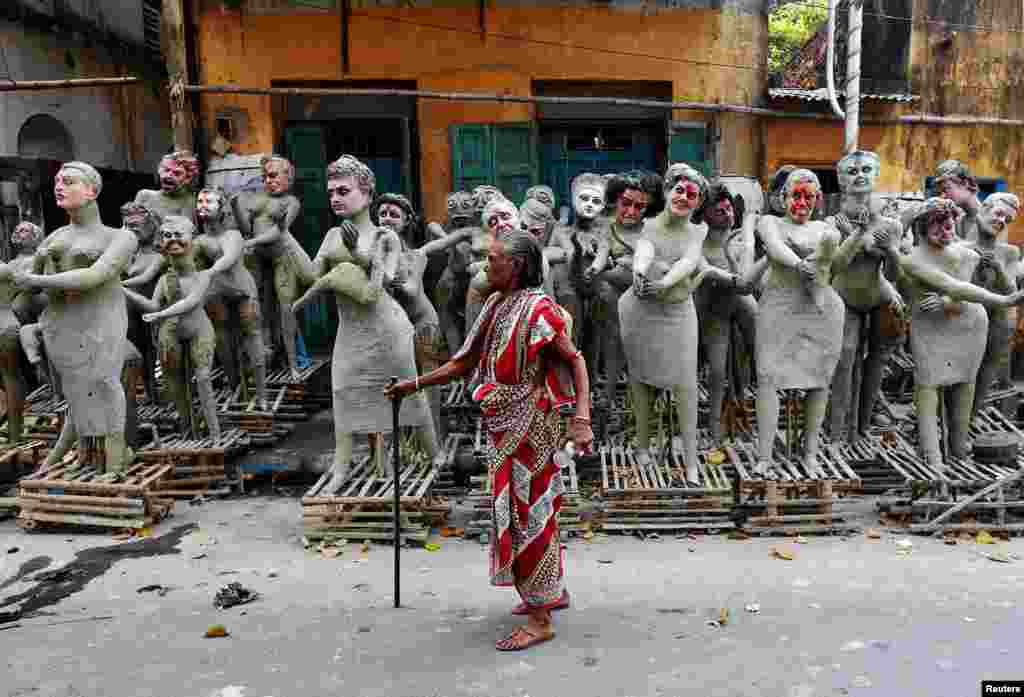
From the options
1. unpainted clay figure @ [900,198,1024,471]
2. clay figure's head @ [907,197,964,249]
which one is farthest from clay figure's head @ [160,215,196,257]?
clay figure's head @ [907,197,964,249]

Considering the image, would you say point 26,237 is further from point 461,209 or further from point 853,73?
point 853,73

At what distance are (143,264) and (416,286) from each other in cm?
269

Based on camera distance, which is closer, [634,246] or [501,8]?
[634,246]

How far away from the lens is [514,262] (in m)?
3.55

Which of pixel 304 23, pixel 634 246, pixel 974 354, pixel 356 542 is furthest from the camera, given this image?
pixel 304 23

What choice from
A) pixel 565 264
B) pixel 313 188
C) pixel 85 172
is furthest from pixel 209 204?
pixel 313 188

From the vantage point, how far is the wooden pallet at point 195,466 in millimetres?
6129

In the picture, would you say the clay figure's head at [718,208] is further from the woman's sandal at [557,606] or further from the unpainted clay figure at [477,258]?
the woman's sandal at [557,606]

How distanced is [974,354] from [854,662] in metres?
2.90

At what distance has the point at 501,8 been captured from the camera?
1036 centimetres

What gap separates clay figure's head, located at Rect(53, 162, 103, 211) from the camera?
5359 mm

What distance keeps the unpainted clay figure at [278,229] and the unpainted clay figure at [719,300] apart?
3746 millimetres

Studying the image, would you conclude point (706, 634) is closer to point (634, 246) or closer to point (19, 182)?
point (634, 246)

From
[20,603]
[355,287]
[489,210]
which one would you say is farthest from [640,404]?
[20,603]
